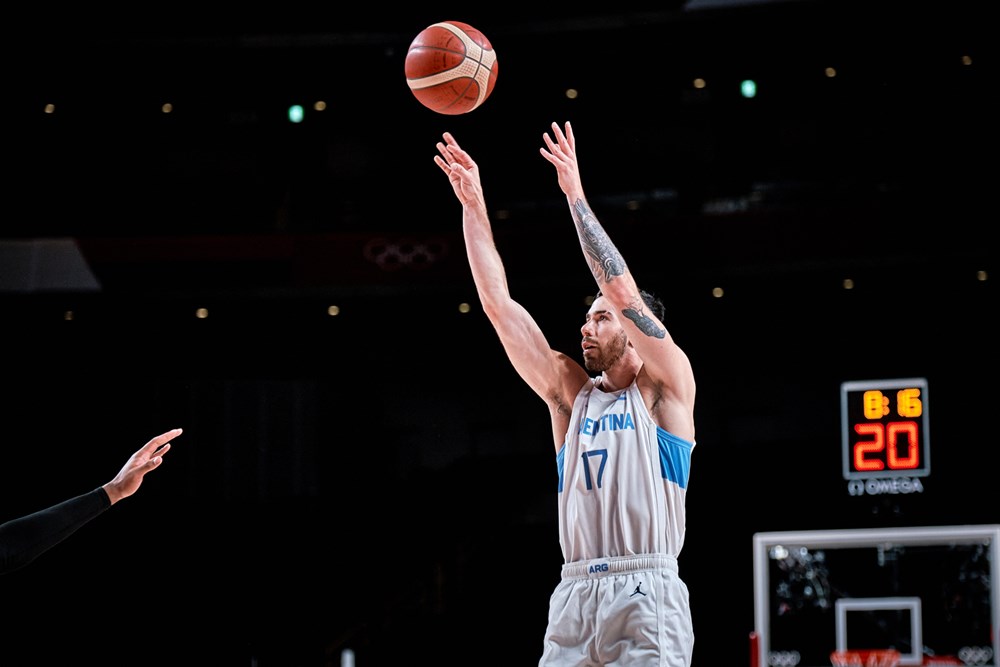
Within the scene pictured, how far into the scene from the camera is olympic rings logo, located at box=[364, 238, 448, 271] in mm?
12555

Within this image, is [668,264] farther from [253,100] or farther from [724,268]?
[253,100]

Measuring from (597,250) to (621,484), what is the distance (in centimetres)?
81

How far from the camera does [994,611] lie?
10094mm

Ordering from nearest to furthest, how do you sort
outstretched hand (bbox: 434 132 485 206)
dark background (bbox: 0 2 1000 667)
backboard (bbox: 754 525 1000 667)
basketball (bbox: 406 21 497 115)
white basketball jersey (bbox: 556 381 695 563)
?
white basketball jersey (bbox: 556 381 695 563), outstretched hand (bbox: 434 132 485 206), basketball (bbox: 406 21 497 115), backboard (bbox: 754 525 1000 667), dark background (bbox: 0 2 1000 667)

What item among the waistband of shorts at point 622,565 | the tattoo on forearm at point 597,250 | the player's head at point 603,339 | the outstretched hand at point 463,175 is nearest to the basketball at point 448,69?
the outstretched hand at point 463,175

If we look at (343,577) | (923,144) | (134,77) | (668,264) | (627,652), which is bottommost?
(343,577)

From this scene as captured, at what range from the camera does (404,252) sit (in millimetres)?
12664

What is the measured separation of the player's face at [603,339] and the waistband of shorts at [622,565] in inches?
28.1

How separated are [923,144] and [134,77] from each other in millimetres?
8328

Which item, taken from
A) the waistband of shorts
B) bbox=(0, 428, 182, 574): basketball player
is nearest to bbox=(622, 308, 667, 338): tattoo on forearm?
the waistband of shorts

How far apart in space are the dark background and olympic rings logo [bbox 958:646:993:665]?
1398 millimetres

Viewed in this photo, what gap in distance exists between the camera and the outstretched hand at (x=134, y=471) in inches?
203

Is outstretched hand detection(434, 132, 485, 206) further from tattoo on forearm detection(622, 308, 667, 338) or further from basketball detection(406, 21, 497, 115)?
tattoo on forearm detection(622, 308, 667, 338)

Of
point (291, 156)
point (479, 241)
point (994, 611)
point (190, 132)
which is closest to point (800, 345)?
point (994, 611)
